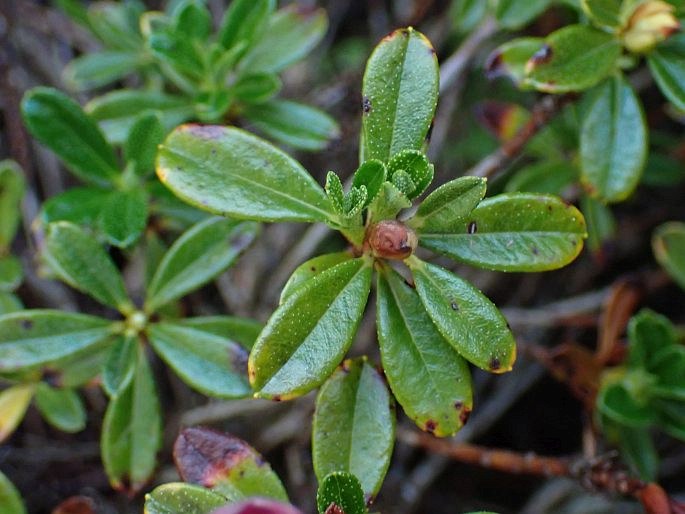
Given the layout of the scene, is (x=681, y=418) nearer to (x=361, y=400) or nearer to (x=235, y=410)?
(x=361, y=400)

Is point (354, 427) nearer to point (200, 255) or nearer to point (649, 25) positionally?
point (200, 255)

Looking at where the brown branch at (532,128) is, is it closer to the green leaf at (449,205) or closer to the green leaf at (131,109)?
the green leaf at (449,205)

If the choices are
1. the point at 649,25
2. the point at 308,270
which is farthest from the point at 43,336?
the point at 649,25

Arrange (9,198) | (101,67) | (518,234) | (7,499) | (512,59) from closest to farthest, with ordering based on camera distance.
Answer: (518,234) → (7,499) → (512,59) → (9,198) → (101,67)

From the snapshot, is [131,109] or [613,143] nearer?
[613,143]

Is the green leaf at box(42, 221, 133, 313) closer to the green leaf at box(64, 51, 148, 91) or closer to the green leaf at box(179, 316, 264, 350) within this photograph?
the green leaf at box(179, 316, 264, 350)

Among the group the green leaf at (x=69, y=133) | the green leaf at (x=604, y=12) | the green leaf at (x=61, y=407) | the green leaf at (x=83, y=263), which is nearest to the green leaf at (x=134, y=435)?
the green leaf at (x=83, y=263)

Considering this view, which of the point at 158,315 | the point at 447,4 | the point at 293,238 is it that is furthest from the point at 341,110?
the point at 158,315

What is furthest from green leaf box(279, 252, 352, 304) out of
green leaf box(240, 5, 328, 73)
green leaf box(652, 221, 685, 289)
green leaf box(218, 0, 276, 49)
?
green leaf box(652, 221, 685, 289)
